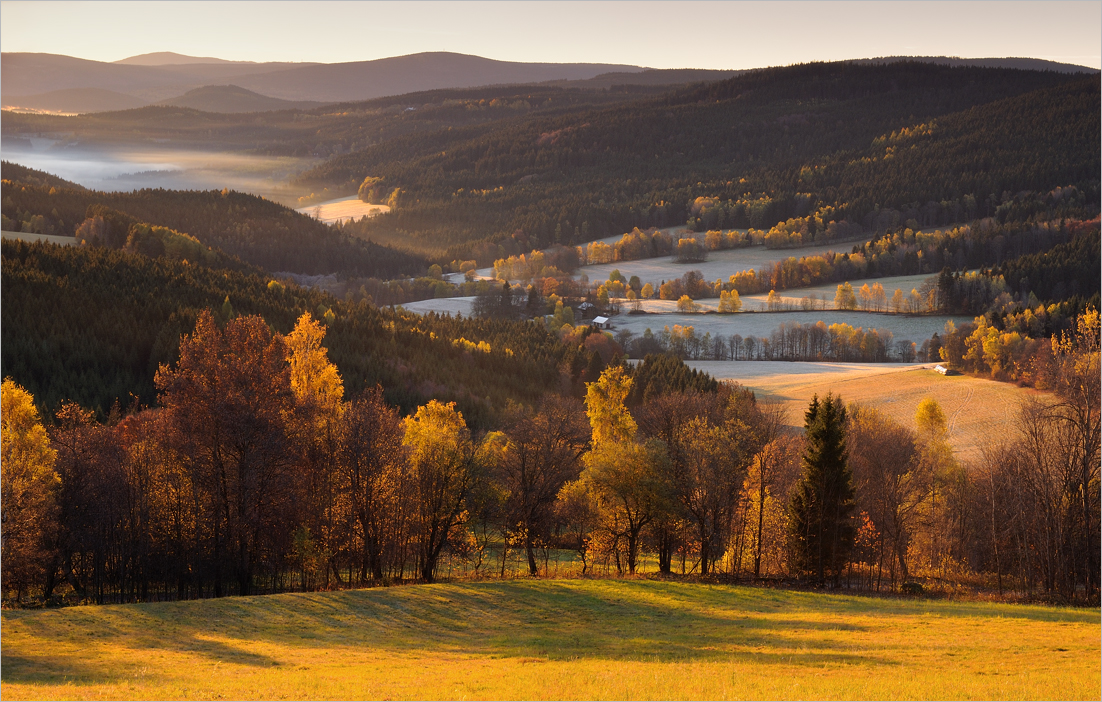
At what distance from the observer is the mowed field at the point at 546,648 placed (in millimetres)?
27578

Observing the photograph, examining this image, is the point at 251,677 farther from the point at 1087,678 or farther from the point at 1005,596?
the point at 1005,596

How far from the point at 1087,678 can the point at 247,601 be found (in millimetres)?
35933

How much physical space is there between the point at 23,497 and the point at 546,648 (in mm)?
32012

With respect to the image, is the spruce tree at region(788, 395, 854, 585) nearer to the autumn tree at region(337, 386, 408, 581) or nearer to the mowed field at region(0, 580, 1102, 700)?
the mowed field at region(0, 580, 1102, 700)

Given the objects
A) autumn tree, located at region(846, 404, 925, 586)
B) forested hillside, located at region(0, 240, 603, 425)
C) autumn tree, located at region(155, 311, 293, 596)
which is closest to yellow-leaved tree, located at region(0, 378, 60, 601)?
autumn tree, located at region(155, 311, 293, 596)

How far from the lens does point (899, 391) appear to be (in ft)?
486

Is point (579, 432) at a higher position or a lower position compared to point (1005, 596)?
higher

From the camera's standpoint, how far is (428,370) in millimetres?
150375

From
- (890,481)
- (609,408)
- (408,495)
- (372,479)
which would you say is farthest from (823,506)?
(372,479)

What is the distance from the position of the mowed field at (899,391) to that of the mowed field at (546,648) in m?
75.5

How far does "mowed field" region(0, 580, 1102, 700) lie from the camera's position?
27.6 metres

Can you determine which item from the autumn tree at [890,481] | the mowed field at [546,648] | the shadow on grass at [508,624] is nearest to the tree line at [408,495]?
the autumn tree at [890,481]

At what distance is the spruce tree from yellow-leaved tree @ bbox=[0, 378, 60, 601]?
48705 mm

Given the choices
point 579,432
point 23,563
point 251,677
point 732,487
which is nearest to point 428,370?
point 579,432
